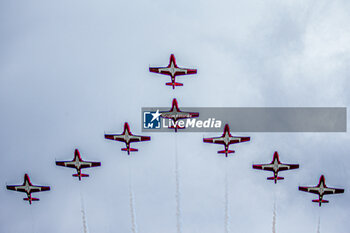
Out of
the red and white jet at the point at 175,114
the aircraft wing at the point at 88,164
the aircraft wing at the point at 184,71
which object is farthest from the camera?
the aircraft wing at the point at 88,164

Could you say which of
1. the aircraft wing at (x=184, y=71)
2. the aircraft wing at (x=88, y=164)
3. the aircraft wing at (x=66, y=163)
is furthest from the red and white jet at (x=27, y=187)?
the aircraft wing at (x=184, y=71)

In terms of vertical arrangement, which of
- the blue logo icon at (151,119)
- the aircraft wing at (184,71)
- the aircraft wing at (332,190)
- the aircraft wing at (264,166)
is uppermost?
the aircraft wing at (184,71)

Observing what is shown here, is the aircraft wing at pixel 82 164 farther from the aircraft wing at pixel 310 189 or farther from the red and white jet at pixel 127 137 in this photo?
the aircraft wing at pixel 310 189

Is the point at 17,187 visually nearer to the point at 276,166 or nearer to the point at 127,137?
the point at 127,137

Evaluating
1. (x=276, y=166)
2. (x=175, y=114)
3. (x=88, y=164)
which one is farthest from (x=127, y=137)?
(x=276, y=166)

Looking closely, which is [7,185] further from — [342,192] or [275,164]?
[342,192]

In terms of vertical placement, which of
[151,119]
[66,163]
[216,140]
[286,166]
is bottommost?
[286,166]

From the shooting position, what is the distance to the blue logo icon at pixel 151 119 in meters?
111

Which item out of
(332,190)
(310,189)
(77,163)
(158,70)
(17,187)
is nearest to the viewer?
(158,70)

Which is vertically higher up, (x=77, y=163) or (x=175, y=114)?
(x=175, y=114)

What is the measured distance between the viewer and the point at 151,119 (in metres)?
111

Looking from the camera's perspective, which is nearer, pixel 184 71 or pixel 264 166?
pixel 184 71

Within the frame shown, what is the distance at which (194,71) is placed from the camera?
102062 millimetres

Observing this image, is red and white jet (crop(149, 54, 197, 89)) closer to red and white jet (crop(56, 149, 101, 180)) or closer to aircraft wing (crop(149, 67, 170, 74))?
aircraft wing (crop(149, 67, 170, 74))
